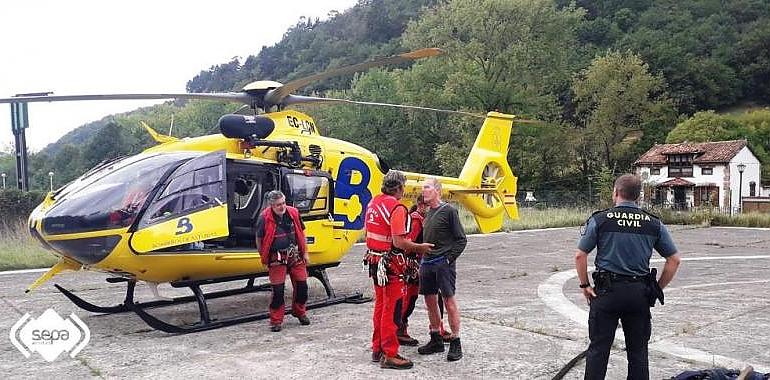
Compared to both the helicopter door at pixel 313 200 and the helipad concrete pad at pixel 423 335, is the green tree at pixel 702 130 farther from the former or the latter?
the helicopter door at pixel 313 200

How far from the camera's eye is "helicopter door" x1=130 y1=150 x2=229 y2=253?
18.9ft

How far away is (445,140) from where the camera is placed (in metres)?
46.7

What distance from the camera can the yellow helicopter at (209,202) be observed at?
18.8ft

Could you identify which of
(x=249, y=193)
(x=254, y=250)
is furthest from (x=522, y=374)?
(x=249, y=193)

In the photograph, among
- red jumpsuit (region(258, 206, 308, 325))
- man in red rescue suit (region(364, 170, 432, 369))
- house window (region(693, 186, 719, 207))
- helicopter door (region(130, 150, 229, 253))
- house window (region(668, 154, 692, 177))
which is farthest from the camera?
house window (region(668, 154, 692, 177))

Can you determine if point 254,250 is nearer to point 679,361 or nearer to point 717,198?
point 679,361

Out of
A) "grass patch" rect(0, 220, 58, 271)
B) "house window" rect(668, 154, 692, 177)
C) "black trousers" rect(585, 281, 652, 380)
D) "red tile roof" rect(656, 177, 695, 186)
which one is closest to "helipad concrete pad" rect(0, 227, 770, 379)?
"black trousers" rect(585, 281, 652, 380)

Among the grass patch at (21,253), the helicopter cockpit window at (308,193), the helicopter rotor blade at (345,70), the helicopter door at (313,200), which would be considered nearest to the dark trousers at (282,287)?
the helicopter door at (313,200)

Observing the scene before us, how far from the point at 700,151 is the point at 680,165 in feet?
5.76

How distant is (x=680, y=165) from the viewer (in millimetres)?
45250

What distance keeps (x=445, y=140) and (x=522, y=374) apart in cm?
4257

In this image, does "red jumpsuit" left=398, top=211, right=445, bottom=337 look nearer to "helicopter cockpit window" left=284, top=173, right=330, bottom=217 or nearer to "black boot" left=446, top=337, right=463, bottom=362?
"black boot" left=446, top=337, right=463, bottom=362

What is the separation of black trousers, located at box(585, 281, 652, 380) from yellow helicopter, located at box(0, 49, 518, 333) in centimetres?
331

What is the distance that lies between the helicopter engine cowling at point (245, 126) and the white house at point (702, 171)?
134 ft
